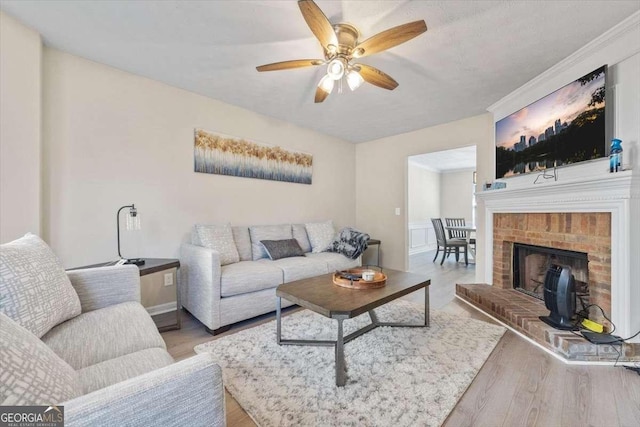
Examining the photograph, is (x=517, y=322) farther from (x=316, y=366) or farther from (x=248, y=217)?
(x=248, y=217)

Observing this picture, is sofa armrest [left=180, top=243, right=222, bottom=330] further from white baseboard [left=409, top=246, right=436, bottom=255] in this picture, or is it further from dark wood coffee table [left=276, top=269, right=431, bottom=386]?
white baseboard [left=409, top=246, right=436, bottom=255]

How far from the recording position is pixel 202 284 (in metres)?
2.38

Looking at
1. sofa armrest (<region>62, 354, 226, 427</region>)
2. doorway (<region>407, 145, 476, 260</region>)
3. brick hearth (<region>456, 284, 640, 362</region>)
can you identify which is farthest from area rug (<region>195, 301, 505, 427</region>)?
doorway (<region>407, 145, 476, 260</region>)

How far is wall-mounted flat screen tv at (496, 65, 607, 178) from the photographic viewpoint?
7.00 feet

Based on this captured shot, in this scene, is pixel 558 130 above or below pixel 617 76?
below

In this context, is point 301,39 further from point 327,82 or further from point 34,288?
point 34,288

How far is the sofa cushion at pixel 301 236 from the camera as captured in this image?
367 centimetres

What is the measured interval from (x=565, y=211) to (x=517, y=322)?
106 cm

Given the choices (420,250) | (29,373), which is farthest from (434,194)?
(29,373)

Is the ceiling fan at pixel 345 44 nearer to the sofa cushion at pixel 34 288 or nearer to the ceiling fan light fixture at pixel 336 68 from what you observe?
the ceiling fan light fixture at pixel 336 68

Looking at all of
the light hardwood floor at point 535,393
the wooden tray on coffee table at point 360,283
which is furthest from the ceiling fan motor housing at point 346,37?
the light hardwood floor at point 535,393

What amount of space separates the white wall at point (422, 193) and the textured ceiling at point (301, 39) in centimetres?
380

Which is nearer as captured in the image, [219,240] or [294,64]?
[294,64]

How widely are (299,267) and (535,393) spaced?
202cm
